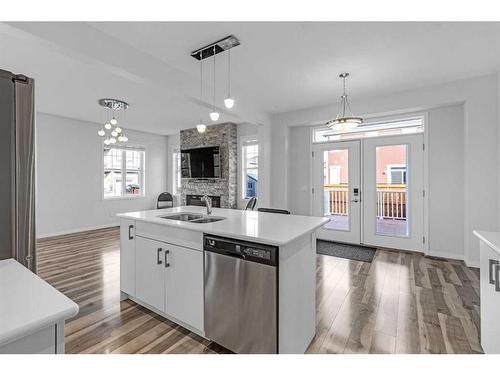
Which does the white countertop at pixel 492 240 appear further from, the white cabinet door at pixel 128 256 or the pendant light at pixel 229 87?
the white cabinet door at pixel 128 256

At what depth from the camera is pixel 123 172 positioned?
6.86 m

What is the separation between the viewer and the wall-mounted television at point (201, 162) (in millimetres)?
6395

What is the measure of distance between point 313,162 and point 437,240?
2.54 m

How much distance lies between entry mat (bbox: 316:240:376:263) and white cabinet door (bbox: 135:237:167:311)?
295cm

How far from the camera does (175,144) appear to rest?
7.84 meters

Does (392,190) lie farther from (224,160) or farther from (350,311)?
(224,160)

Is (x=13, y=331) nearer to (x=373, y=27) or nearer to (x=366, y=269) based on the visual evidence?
(x=373, y=27)

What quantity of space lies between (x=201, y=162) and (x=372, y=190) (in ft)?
13.8

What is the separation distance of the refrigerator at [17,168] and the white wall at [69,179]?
205 inches

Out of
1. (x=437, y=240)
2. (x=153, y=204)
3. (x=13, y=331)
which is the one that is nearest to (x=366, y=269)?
(x=437, y=240)

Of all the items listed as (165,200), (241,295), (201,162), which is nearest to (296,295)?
(241,295)

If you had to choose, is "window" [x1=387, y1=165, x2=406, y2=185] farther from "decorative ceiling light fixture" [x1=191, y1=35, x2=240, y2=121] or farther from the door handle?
the door handle

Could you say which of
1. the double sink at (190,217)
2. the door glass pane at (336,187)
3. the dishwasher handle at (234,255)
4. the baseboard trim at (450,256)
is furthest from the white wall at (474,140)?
the dishwasher handle at (234,255)

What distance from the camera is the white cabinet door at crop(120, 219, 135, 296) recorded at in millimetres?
2406
